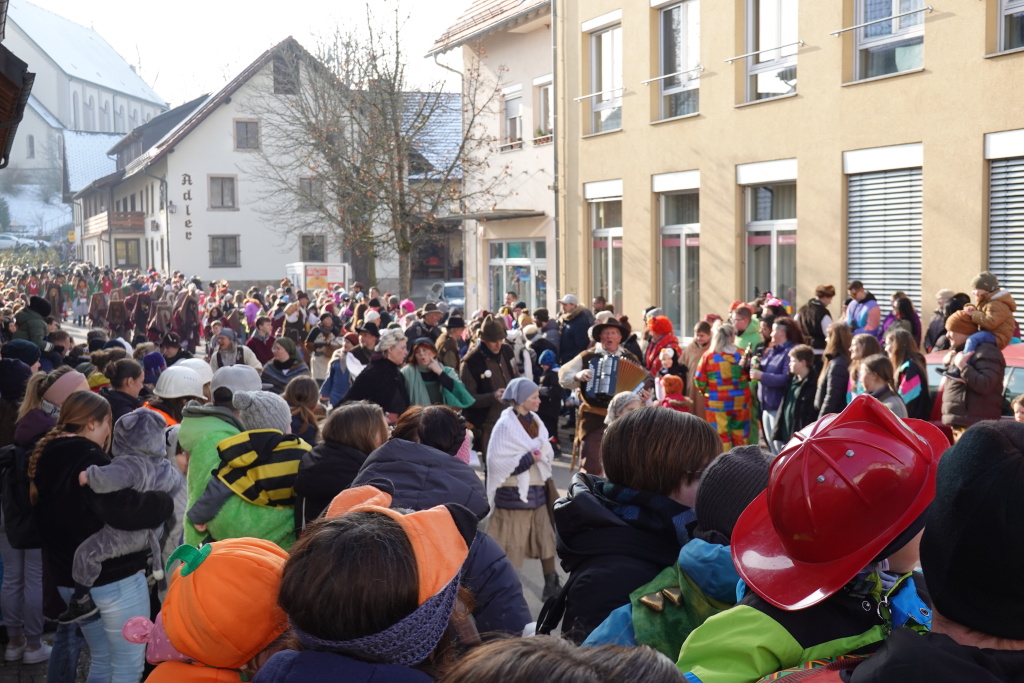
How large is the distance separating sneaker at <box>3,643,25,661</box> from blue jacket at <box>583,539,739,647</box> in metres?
5.31

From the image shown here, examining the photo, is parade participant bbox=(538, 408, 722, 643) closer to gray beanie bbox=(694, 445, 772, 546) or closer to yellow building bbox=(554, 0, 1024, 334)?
gray beanie bbox=(694, 445, 772, 546)

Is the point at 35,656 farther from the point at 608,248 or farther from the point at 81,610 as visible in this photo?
the point at 608,248

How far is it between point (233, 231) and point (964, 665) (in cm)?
5581

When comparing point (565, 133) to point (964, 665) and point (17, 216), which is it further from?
point (17, 216)

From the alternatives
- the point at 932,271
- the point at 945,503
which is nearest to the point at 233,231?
the point at 932,271

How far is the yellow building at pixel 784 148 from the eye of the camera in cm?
1424

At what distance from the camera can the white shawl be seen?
753 centimetres

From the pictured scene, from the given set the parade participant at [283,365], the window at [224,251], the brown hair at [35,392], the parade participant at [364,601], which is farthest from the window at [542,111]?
the window at [224,251]

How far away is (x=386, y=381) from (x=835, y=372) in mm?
4152

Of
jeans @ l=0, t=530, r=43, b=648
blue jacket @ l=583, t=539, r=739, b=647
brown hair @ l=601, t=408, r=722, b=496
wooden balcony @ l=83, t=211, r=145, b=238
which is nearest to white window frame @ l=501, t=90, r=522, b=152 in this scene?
jeans @ l=0, t=530, r=43, b=648

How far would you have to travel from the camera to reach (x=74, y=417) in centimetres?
548

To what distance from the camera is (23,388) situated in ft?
27.6

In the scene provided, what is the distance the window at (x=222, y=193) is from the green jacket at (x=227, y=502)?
50.7 m

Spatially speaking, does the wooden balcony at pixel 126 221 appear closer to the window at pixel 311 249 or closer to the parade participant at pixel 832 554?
the window at pixel 311 249
